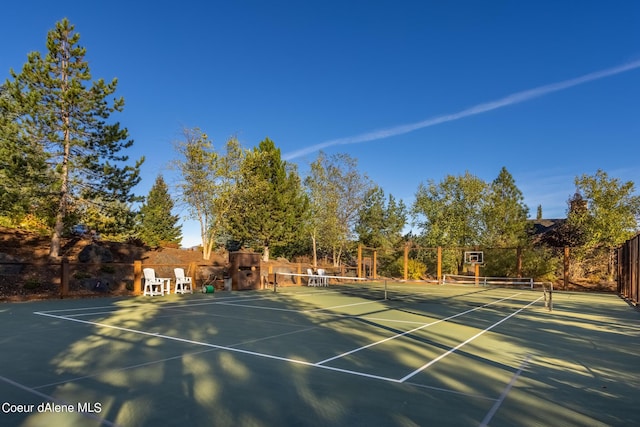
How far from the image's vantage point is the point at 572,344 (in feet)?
24.1

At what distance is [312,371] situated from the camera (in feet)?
16.8

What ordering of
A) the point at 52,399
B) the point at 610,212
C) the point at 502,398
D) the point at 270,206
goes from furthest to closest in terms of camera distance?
1. the point at 270,206
2. the point at 610,212
3. the point at 502,398
4. the point at 52,399

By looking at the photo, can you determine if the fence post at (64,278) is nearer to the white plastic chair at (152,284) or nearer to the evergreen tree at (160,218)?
the white plastic chair at (152,284)

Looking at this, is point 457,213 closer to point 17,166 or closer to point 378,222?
point 378,222

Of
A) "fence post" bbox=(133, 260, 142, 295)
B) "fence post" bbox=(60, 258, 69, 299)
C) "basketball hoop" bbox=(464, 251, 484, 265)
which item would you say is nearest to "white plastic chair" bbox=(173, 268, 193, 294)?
"fence post" bbox=(133, 260, 142, 295)

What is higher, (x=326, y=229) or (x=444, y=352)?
(x=326, y=229)

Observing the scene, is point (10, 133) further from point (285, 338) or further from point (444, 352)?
point (444, 352)

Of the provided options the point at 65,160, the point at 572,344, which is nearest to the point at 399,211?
the point at 65,160

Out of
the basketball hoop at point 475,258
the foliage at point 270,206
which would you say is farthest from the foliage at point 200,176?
the basketball hoop at point 475,258

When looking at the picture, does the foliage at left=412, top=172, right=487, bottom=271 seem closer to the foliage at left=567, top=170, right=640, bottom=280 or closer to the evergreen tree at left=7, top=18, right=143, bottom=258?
the foliage at left=567, top=170, right=640, bottom=280

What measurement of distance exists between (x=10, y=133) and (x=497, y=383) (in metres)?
17.8

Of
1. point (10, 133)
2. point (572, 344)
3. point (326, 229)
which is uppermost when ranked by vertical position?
point (10, 133)

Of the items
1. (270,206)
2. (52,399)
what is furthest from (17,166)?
(270,206)

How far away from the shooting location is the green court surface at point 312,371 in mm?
3688
